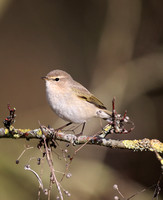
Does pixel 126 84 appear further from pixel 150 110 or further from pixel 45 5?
pixel 45 5

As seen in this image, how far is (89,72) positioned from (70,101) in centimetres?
266

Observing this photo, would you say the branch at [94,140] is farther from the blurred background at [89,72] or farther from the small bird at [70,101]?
the small bird at [70,101]

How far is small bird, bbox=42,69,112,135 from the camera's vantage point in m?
4.77

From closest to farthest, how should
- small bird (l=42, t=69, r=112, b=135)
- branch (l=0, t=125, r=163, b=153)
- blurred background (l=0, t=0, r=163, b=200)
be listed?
1. branch (l=0, t=125, r=163, b=153)
2. small bird (l=42, t=69, r=112, b=135)
3. blurred background (l=0, t=0, r=163, b=200)

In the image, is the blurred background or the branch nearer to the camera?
the branch

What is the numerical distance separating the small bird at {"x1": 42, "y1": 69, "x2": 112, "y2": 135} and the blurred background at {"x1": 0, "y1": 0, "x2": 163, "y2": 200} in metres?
0.58

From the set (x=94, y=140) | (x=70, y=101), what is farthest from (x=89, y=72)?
(x=94, y=140)

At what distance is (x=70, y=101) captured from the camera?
4.93 m

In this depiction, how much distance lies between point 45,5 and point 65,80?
12.3 feet

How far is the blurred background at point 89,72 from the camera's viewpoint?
487cm

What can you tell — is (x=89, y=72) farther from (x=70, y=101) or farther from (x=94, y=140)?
(x=94, y=140)

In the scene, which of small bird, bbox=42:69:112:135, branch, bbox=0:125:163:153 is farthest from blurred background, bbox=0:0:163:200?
branch, bbox=0:125:163:153

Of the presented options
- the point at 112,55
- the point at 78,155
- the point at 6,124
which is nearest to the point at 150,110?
the point at 112,55

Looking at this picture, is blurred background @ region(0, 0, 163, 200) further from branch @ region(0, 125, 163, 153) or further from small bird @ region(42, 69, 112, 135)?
branch @ region(0, 125, 163, 153)
